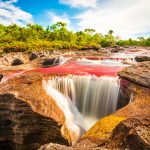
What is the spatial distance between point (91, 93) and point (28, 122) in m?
5.84

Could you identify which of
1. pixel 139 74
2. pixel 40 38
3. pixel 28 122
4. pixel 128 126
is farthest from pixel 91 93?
pixel 40 38

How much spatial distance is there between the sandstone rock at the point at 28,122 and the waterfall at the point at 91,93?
132 inches

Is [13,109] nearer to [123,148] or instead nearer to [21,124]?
[21,124]

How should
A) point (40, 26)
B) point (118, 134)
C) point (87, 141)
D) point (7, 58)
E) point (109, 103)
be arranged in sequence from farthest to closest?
point (40, 26), point (7, 58), point (109, 103), point (87, 141), point (118, 134)

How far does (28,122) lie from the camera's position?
13344mm

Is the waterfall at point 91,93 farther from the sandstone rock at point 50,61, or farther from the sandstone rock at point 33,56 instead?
the sandstone rock at point 33,56

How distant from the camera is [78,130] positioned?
1487cm

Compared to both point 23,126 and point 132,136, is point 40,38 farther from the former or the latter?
point 132,136

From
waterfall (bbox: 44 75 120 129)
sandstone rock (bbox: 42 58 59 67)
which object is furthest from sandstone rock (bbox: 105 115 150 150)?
sandstone rock (bbox: 42 58 59 67)

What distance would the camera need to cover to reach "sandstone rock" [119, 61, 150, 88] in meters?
15.9

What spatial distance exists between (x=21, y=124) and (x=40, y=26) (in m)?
72.5

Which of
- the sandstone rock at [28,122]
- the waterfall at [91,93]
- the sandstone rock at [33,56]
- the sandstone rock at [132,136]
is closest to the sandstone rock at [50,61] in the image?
the sandstone rock at [33,56]

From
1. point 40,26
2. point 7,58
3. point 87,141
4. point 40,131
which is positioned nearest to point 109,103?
point 40,131

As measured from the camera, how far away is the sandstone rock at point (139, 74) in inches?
626
